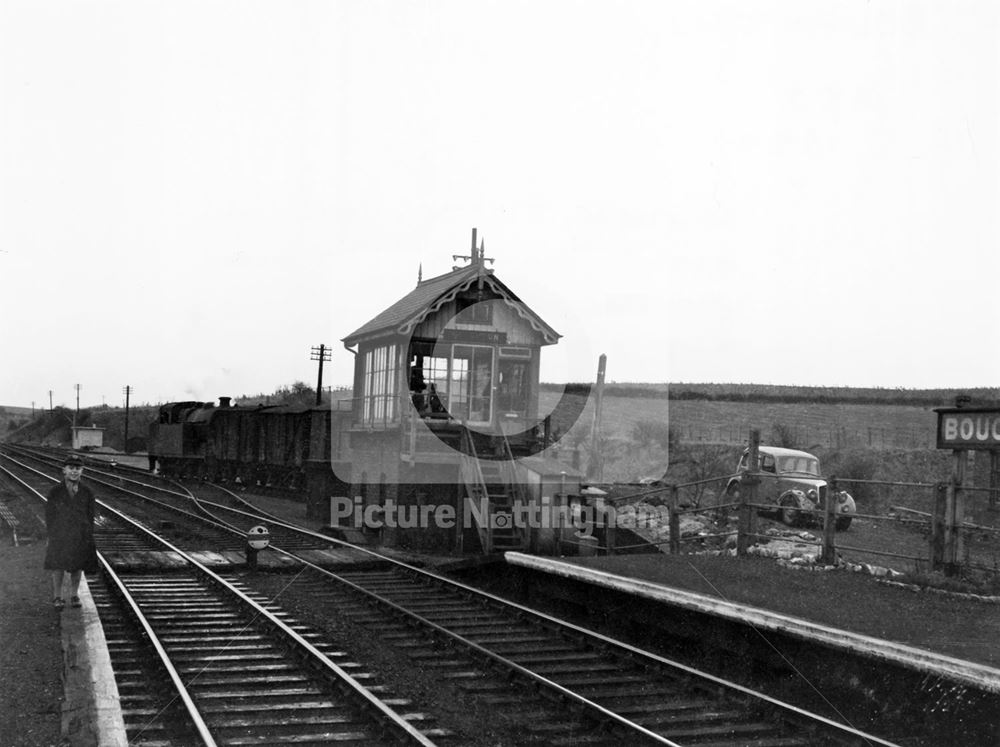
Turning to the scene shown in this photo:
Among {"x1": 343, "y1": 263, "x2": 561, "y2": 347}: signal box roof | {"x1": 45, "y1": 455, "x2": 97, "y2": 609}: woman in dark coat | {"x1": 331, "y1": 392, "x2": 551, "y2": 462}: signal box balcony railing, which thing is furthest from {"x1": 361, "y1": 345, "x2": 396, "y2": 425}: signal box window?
{"x1": 45, "y1": 455, "x2": 97, "y2": 609}: woman in dark coat

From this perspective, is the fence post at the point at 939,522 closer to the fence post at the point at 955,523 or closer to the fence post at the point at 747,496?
the fence post at the point at 955,523

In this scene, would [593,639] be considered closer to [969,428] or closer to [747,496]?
[747,496]

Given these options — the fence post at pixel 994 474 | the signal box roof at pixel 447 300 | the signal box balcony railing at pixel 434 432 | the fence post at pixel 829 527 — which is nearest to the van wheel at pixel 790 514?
the signal box balcony railing at pixel 434 432

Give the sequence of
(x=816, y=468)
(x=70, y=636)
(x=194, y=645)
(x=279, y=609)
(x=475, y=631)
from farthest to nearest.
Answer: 1. (x=816, y=468)
2. (x=279, y=609)
3. (x=475, y=631)
4. (x=194, y=645)
5. (x=70, y=636)

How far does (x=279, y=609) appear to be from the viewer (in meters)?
11.7

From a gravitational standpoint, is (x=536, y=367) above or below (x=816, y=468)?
above

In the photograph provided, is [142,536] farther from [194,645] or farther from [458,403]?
[194,645]

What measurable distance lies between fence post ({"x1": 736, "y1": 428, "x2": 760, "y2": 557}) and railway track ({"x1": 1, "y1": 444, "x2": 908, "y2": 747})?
12.7 ft

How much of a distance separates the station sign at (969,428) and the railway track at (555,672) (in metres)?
4.68

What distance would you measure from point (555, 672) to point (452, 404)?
10594 mm

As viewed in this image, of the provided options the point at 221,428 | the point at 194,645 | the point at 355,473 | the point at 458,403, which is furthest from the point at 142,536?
the point at 221,428

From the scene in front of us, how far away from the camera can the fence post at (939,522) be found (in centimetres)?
1115

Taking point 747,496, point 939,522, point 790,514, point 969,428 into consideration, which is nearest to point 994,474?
point 969,428

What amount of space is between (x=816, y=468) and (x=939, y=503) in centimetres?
1793
